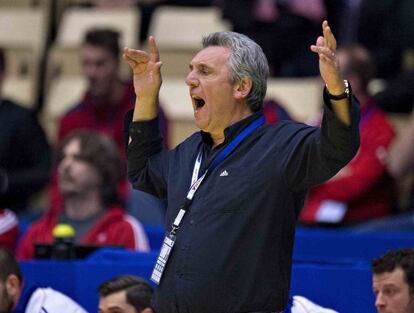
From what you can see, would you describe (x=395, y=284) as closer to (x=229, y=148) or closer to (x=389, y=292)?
(x=389, y=292)

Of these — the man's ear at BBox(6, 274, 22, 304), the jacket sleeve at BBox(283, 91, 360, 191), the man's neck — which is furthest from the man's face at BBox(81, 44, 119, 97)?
the jacket sleeve at BBox(283, 91, 360, 191)

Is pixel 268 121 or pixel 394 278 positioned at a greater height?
pixel 268 121

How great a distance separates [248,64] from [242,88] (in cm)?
9

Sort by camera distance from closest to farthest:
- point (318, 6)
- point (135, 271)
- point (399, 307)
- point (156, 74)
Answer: point (156, 74), point (399, 307), point (135, 271), point (318, 6)

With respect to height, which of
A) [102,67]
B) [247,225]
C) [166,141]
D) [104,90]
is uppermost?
[102,67]

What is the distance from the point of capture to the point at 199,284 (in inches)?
172

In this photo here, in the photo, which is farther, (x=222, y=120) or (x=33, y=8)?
(x=33, y=8)

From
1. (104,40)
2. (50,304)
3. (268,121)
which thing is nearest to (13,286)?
(50,304)

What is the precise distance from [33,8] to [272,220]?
268 inches

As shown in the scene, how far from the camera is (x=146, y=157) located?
194 inches

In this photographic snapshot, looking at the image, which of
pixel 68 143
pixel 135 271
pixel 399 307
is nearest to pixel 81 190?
pixel 68 143

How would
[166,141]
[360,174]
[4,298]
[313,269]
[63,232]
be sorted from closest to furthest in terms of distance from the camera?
[313,269]
[4,298]
[63,232]
[360,174]
[166,141]

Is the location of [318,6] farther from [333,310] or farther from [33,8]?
[333,310]

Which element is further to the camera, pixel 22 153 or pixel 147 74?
pixel 22 153
